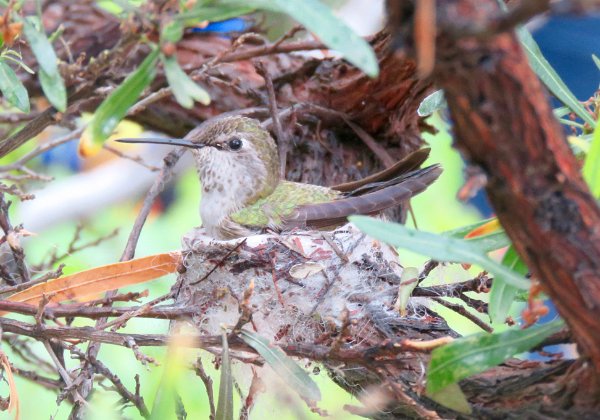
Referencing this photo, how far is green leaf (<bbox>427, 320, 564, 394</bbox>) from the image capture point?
1243 mm

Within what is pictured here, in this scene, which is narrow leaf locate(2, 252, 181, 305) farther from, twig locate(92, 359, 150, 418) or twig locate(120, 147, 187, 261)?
twig locate(120, 147, 187, 261)

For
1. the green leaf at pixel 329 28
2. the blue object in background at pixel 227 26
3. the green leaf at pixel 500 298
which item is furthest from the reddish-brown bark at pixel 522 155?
the blue object in background at pixel 227 26

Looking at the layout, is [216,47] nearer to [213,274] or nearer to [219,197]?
[219,197]

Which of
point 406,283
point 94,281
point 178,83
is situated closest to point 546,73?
point 406,283

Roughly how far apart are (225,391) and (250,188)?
156cm

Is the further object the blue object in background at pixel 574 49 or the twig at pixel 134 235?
→ the blue object in background at pixel 574 49

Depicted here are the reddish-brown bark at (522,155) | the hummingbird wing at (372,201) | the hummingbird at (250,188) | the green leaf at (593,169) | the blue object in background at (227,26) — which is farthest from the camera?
the blue object in background at (227,26)

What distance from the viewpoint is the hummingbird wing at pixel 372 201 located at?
8.71 feet

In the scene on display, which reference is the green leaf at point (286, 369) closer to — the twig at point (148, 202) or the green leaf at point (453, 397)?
the green leaf at point (453, 397)

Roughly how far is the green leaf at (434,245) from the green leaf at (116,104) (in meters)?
0.39

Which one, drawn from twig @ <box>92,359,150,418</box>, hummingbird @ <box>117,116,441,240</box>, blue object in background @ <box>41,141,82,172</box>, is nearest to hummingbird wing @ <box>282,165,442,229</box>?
hummingbird @ <box>117,116,441,240</box>

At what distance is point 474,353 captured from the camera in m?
1.25

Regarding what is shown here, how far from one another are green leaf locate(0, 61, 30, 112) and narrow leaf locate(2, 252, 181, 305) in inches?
19.2

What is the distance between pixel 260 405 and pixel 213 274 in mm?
444
